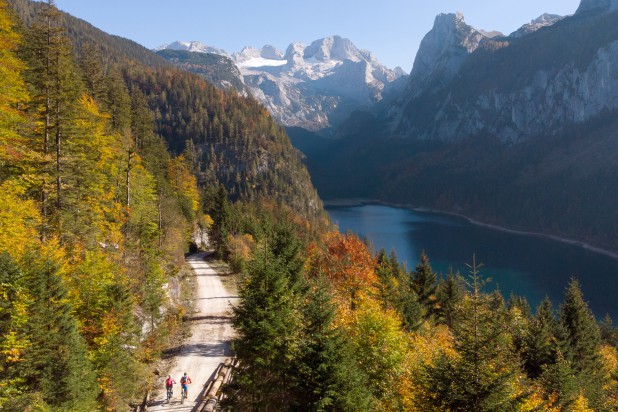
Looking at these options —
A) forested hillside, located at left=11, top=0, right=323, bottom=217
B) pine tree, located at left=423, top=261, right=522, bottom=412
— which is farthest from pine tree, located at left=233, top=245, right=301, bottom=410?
forested hillside, located at left=11, top=0, right=323, bottom=217

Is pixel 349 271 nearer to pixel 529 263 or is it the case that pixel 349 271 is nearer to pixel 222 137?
pixel 222 137

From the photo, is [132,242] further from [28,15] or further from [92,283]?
[28,15]

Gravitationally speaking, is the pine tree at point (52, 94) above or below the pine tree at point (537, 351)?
above

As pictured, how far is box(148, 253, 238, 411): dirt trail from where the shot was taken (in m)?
24.8

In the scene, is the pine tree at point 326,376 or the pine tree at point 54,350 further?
the pine tree at point 54,350

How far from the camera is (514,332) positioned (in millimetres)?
39156

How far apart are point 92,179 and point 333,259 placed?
25.6 m

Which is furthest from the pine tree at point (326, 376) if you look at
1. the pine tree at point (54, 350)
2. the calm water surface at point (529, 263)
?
the calm water surface at point (529, 263)

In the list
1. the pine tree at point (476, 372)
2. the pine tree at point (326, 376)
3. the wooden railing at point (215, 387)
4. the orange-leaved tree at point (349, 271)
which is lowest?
the wooden railing at point (215, 387)

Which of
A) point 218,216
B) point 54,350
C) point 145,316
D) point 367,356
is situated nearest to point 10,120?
point 145,316

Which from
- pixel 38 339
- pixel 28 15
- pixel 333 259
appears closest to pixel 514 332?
pixel 333 259

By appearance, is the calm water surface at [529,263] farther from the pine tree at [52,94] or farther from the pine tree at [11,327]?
the pine tree at [11,327]

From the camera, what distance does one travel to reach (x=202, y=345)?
32.5 metres

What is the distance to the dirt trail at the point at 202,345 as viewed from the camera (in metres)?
24.8
